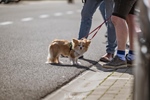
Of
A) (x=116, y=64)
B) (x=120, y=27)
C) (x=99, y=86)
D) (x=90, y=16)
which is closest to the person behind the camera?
(x=99, y=86)

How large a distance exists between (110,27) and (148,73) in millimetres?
4987

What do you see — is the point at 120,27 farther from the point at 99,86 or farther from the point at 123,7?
the point at 99,86

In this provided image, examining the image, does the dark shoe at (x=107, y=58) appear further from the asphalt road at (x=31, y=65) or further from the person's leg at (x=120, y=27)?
the person's leg at (x=120, y=27)

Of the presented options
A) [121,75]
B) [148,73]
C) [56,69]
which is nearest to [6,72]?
[56,69]

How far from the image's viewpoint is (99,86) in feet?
18.0

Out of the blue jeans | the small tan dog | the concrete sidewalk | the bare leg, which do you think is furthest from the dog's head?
the blue jeans

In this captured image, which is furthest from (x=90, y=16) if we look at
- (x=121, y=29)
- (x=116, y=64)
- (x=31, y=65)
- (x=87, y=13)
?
(x=31, y=65)

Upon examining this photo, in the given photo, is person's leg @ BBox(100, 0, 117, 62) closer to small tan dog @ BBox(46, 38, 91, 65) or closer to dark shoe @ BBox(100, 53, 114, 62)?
dark shoe @ BBox(100, 53, 114, 62)

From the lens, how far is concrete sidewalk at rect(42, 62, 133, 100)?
498cm

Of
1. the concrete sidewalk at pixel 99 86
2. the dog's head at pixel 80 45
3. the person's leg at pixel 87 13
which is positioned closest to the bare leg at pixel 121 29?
the concrete sidewalk at pixel 99 86

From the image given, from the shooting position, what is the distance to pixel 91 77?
20.1 ft

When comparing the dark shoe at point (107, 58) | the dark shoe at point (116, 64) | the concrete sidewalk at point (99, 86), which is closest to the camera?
the concrete sidewalk at point (99, 86)

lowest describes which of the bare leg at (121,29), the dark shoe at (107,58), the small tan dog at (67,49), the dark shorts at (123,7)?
the dark shoe at (107,58)

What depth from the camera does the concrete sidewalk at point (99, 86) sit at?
4977 mm
